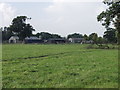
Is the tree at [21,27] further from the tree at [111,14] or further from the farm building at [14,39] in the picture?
the tree at [111,14]

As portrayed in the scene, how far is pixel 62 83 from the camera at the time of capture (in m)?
8.55

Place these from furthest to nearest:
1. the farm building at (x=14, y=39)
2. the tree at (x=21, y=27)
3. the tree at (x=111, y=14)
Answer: the farm building at (x=14, y=39)
the tree at (x=21, y=27)
the tree at (x=111, y=14)

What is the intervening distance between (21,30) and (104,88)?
126m

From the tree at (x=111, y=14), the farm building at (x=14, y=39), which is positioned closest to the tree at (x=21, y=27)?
the farm building at (x=14, y=39)

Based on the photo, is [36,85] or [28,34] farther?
[28,34]

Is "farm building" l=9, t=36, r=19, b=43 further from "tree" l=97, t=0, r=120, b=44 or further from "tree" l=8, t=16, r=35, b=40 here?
"tree" l=97, t=0, r=120, b=44

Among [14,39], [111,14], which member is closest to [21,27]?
[14,39]

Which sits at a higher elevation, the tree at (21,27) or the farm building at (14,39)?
the tree at (21,27)

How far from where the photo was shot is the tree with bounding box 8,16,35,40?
429ft

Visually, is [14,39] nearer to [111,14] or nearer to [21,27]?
[21,27]

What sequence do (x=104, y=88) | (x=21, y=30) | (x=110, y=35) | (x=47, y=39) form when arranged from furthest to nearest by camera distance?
(x=47, y=39) < (x=21, y=30) < (x=110, y=35) < (x=104, y=88)

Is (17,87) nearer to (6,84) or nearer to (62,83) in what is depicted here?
(6,84)

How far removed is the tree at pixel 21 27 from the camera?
13088cm

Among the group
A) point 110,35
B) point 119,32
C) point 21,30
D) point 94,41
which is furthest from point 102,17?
point 21,30
